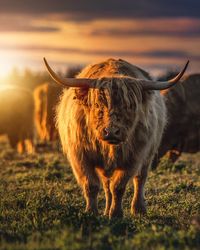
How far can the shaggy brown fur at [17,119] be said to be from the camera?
20.1m

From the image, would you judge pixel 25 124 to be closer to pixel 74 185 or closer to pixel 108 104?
pixel 74 185

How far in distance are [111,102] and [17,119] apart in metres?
13.5

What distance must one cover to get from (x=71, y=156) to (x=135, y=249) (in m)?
2.78

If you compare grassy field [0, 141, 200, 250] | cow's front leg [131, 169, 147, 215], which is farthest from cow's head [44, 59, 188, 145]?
cow's front leg [131, 169, 147, 215]

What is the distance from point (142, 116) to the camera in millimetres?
7520

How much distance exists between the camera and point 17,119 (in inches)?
795

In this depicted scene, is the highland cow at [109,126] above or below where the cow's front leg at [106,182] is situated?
above

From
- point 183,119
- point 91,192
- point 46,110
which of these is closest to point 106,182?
point 91,192

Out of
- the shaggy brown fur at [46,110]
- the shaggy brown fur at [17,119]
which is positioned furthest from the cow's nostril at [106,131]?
the shaggy brown fur at [46,110]

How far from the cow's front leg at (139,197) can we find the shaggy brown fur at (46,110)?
39.3 feet

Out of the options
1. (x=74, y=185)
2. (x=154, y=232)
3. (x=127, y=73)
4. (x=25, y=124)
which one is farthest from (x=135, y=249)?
(x=25, y=124)

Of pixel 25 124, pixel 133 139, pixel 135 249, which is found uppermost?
pixel 133 139

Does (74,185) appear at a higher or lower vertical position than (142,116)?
lower

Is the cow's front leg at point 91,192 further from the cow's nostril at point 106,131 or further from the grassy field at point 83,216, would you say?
the cow's nostril at point 106,131
